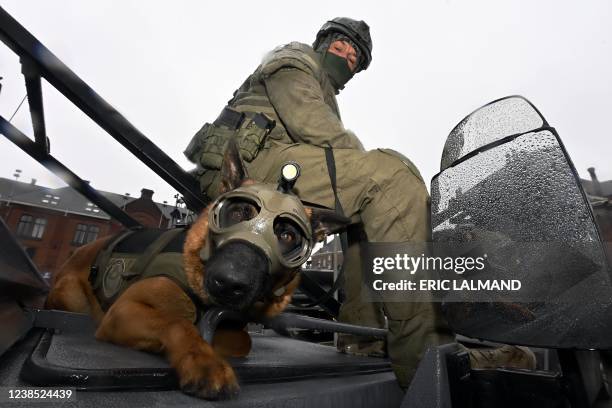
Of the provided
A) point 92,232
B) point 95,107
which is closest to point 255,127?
point 95,107

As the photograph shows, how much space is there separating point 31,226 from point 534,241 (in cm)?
3709

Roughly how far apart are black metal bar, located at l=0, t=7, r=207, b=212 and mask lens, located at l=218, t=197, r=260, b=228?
4.09 ft

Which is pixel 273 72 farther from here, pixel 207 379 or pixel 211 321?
pixel 207 379

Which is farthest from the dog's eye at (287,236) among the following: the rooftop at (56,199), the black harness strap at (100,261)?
the rooftop at (56,199)

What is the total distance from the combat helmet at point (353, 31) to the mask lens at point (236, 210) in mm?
2471

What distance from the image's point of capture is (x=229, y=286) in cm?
143

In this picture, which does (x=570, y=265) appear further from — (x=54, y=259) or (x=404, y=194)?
(x=54, y=259)

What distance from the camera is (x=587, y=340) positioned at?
0.84 metres

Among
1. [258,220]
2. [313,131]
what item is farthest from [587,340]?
[313,131]

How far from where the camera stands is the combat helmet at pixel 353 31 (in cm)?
336

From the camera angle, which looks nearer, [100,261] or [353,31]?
[100,261]

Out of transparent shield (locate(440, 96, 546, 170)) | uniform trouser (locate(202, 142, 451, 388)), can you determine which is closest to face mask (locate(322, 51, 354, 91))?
uniform trouser (locate(202, 142, 451, 388))

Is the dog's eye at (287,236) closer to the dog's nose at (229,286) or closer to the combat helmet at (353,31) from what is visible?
the dog's nose at (229,286)

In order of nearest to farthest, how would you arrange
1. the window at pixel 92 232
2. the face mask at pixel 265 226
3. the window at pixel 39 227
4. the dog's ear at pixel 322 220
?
1. the face mask at pixel 265 226
2. the dog's ear at pixel 322 220
3. the window at pixel 39 227
4. the window at pixel 92 232
